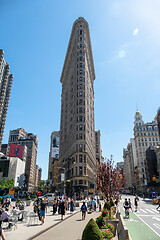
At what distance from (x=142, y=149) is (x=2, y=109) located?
283 ft

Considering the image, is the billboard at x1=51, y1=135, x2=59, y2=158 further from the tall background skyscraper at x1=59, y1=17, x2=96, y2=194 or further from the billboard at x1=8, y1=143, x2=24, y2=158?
the tall background skyscraper at x1=59, y1=17, x2=96, y2=194

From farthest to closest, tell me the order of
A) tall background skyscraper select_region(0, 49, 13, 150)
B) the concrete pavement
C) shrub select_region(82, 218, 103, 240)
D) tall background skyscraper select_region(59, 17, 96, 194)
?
tall background skyscraper select_region(0, 49, 13, 150), tall background skyscraper select_region(59, 17, 96, 194), the concrete pavement, shrub select_region(82, 218, 103, 240)

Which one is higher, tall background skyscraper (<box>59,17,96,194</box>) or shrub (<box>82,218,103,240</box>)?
tall background skyscraper (<box>59,17,96,194</box>)

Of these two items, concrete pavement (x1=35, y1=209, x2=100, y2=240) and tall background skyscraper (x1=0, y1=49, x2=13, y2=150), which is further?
tall background skyscraper (x1=0, y1=49, x2=13, y2=150)

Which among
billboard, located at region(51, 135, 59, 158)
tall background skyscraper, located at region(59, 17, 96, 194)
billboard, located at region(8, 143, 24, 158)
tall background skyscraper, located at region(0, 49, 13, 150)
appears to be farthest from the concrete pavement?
billboard, located at region(51, 135, 59, 158)

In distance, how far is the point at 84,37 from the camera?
87062 millimetres

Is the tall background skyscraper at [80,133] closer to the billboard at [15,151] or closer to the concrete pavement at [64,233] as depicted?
the concrete pavement at [64,233]

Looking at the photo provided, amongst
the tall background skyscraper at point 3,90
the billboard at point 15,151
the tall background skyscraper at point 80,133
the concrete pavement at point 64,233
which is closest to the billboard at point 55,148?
the billboard at point 15,151

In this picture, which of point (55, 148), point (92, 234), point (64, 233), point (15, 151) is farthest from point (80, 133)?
point (55, 148)

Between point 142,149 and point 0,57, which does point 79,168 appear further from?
point 0,57

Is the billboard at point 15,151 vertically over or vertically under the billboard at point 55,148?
under

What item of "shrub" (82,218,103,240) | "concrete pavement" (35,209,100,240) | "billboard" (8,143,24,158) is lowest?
"concrete pavement" (35,209,100,240)

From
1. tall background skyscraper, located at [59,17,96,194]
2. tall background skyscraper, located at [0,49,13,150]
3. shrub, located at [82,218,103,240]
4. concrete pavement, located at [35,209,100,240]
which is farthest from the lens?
tall background skyscraper, located at [0,49,13,150]

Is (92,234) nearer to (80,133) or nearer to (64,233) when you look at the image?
(64,233)
